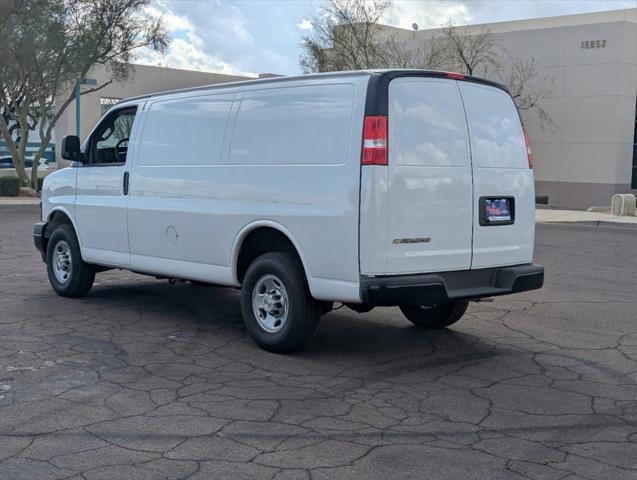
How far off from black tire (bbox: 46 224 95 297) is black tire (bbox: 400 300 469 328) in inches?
146

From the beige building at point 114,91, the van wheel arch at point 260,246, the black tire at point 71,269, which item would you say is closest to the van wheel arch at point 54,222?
the black tire at point 71,269

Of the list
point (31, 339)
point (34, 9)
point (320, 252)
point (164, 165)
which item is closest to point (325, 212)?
point (320, 252)

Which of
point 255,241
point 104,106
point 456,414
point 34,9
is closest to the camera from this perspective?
point 456,414

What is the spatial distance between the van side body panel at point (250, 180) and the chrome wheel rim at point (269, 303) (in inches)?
16.6

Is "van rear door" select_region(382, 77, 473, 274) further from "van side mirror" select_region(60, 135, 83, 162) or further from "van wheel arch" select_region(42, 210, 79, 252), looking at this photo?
"van wheel arch" select_region(42, 210, 79, 252)

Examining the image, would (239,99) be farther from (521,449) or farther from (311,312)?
(521,449)

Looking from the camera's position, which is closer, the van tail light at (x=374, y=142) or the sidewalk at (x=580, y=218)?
the van tail light at (x=374, y=142)

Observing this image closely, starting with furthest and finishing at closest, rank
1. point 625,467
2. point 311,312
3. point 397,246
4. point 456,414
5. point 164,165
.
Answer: point 164,165 → point 311,312 → point 397,246 → point 456,414 → point 625,467

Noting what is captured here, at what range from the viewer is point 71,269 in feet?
32.7

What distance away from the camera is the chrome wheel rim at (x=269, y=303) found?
740 cm

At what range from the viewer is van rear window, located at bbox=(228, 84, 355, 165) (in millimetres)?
6918

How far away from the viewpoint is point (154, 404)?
593cm

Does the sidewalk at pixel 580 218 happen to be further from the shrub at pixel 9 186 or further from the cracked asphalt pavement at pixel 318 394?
the shrub at pixel 9 186

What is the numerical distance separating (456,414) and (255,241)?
273cm
